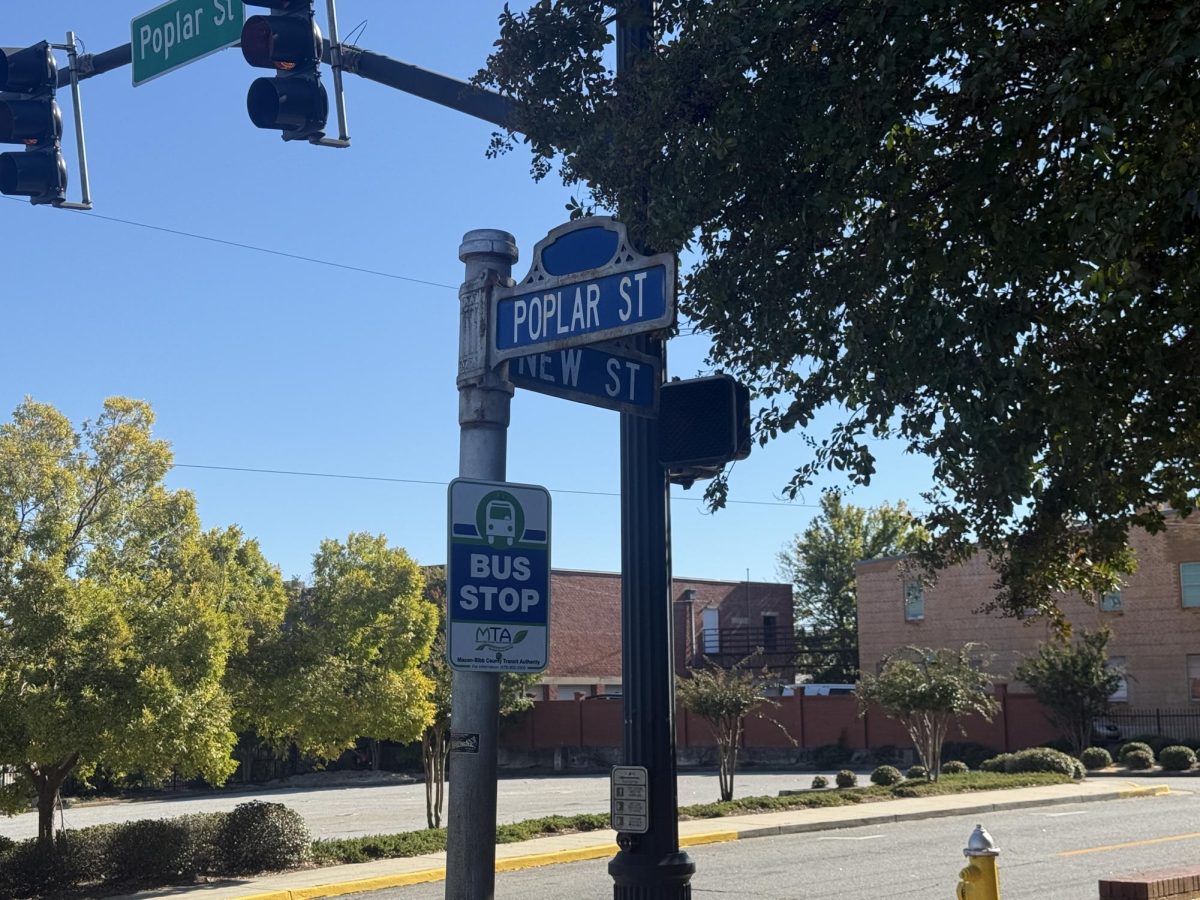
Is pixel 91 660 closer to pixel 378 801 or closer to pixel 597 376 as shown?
pixel 597 376

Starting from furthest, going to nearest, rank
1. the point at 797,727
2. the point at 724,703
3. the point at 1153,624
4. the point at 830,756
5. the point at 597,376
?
the point at 797,727, the point at 830,756, the point at 1153,624, the point at 724,703, the point at 597,376

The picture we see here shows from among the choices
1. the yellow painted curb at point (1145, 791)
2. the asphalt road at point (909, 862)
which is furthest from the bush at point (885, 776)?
the asphalt road at point (909, 862)

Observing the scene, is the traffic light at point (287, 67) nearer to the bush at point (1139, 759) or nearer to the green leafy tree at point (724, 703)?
the green leafy tree at point (724, 703)

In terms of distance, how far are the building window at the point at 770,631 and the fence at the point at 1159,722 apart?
800 inches

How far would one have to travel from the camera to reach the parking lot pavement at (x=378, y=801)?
30.0 metres

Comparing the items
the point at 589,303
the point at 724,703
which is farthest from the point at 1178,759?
the point at 589,303

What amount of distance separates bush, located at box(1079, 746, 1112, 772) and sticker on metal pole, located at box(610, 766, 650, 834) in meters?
32.9

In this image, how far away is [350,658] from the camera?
2202 centimetres

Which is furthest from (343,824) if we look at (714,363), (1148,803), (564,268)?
(564,268)

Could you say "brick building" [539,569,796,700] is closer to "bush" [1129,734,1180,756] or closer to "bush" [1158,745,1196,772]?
"bush" [1129,734,1180,756]

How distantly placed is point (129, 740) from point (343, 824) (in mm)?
13313

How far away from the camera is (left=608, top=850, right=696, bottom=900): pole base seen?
6336 millimetres

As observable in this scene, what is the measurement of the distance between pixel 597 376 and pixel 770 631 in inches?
2356

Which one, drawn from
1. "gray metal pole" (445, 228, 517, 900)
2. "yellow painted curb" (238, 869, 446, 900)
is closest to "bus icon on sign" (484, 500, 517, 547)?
"gray metal pole" (445, 228, 517, 900)
